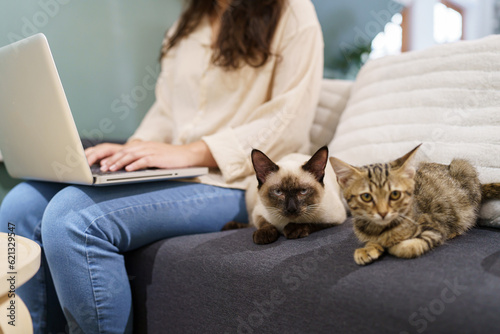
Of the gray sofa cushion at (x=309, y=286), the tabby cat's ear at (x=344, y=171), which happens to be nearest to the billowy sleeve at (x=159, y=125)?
the gray sofa cushion at (x=309, y=286)

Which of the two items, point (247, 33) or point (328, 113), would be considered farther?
point (328, 113)

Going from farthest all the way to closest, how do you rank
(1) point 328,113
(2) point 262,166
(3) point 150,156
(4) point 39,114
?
(1) point 328,113, (3) point 150,156, (2) point 262,166, (4) point 39,114

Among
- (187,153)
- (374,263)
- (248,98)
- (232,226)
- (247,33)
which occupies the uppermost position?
(247,33)

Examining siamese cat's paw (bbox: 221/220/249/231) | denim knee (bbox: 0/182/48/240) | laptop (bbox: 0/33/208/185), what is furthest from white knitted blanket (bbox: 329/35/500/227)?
denim knee (bbox: 0/182/48/240)

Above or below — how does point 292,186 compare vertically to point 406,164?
below

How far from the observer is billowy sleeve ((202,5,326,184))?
131cm

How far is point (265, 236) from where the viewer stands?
982 millimetres

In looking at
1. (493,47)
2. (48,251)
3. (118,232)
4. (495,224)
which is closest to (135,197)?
(118,232)

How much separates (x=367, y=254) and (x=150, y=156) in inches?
30.4

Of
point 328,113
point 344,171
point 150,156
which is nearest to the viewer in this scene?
point 344,171

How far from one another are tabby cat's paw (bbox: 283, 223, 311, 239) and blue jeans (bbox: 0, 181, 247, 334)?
1.07ft

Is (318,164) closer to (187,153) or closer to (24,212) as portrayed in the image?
(187,153)

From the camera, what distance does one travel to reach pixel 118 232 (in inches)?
A: 41.4

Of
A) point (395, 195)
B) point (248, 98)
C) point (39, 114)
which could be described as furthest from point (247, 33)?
point (395, 195)
